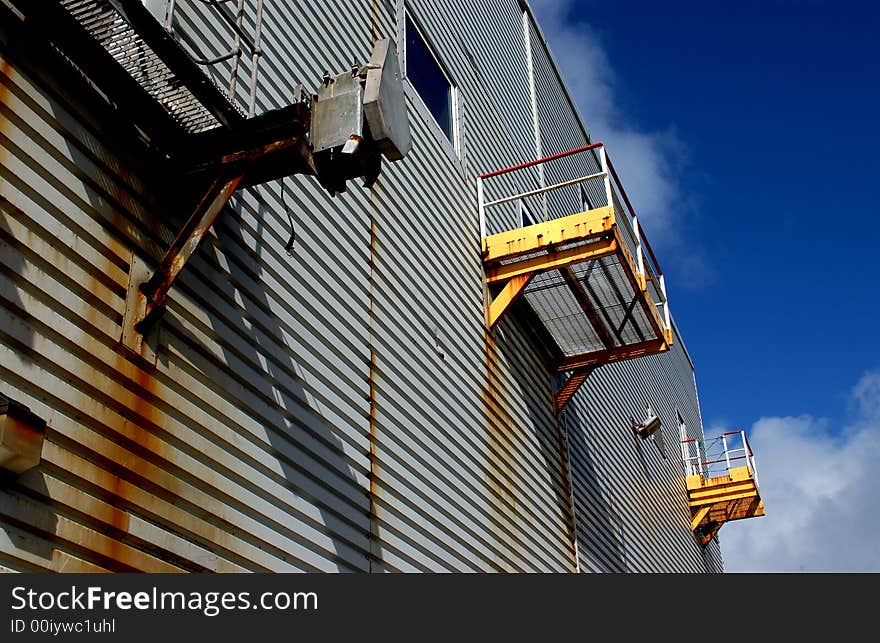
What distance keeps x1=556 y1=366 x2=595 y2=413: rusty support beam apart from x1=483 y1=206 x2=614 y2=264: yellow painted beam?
106 inches

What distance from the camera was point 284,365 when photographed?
22.9ft

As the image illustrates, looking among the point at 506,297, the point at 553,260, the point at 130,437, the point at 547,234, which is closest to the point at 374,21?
the point at 547,234

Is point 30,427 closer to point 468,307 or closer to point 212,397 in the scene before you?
point 212,397

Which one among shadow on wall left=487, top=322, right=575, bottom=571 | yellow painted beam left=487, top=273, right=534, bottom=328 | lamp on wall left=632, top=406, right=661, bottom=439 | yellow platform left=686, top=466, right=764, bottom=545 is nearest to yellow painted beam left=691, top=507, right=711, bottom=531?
yellow platform left=686, top=466, right=764, bottom=545

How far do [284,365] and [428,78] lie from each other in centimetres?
612

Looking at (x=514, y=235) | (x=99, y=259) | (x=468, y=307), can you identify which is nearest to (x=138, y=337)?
(x=99, y=259)

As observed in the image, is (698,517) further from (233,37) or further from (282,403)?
(233,37)

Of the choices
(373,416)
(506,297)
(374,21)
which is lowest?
(373,416)

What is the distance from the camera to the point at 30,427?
4.44 m

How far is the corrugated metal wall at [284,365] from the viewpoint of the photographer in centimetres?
499

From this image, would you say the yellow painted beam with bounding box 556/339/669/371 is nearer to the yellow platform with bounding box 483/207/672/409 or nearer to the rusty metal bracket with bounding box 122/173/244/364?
the yellow platform with bounding box 483/207/672/409

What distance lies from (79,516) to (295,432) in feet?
7.33

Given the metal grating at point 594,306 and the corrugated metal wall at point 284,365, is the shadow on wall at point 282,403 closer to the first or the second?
the corrugated metal wall at point 284,365

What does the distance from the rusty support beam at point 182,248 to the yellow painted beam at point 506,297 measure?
606cm
